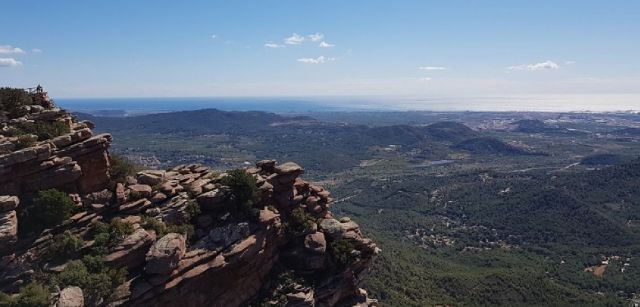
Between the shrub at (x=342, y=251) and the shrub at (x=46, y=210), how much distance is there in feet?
66.4

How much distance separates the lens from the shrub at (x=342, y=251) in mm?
40812

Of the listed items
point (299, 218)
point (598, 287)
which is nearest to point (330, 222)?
point (299, 218)

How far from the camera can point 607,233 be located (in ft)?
597

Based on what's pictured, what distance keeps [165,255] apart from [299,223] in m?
12.9

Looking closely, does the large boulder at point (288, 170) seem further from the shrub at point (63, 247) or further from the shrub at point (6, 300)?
the shrub at point (6, 300)

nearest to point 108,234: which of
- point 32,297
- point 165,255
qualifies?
point 165,255

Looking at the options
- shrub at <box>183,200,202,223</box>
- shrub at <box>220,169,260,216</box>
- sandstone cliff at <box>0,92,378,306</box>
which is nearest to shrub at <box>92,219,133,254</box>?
sandstone cliff at <box>0,92,378,306</box>

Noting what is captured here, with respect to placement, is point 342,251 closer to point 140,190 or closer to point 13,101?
point 140,190

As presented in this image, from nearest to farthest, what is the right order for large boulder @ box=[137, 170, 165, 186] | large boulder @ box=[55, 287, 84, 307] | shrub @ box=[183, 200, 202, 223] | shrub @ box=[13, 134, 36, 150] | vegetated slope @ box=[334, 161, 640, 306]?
large boulder @ box=[55, 287, 84, 307], shrub @ box=[13, 134, 36, 150], shrub @ box=[183, 200, 202, 223], large boulder @ box=[137, 170, 165, 186], vegetated slope @ box=[334, 161, 640, 306]

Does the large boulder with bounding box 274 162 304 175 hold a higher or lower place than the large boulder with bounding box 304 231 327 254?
higher

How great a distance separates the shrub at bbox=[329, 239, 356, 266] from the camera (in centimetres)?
4081

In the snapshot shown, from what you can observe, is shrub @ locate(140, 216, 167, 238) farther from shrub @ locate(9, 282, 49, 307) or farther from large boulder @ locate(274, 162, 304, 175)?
large boulder @ locate(274, 162, 304, 175)

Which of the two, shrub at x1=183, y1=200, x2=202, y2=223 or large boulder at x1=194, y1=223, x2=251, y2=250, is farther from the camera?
shrub at x1=183, y1=200, x2=202, y2=223

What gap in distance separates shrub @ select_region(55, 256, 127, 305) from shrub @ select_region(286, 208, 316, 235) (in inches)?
574
